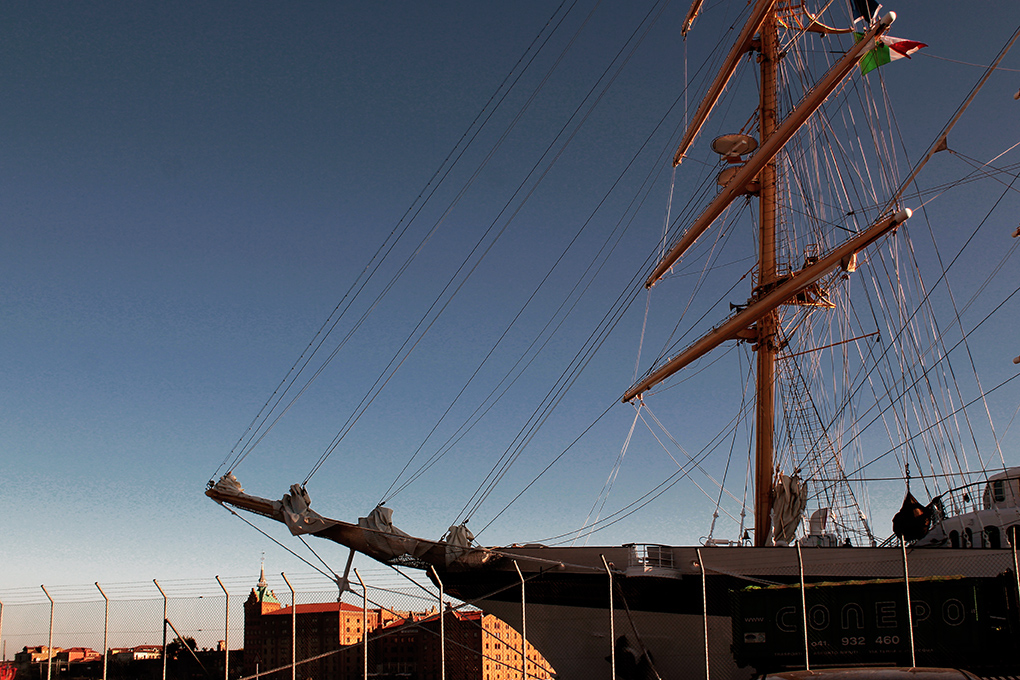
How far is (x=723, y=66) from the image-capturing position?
29562 millimetres

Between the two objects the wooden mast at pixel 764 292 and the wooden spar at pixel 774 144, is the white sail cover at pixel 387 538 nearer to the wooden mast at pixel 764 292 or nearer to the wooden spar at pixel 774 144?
the wooden mast at pixel 764 292

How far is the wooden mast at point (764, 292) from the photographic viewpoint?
88.6 ft

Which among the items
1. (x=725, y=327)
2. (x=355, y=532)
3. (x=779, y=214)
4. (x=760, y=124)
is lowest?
(x=355, y=532)

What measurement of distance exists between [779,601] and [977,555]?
787cm

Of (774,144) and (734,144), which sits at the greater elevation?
(734,144)

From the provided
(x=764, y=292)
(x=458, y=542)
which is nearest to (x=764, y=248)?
(x=764, y=292)

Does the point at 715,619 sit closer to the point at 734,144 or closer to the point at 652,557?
the point at 652,557

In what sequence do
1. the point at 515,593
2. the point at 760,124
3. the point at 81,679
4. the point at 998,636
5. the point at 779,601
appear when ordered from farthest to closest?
the point at 760,124
the point at 515,593
the point at 81,679
the point at 779,601
the point at 998,636

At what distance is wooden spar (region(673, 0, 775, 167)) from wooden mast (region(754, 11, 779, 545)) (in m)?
1.07

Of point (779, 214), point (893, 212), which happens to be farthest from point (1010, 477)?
point (779, 214)

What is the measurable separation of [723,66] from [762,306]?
26.8 ft

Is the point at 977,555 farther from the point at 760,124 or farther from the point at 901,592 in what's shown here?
the point at 760,124

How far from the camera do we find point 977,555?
811 inches

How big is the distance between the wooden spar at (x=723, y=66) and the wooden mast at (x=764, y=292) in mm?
1065
